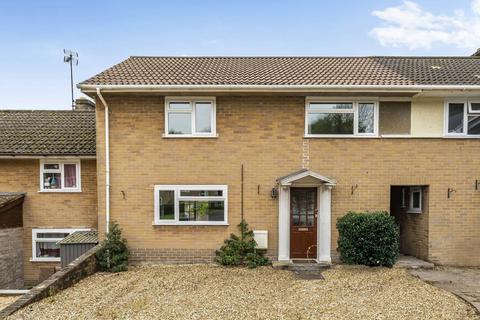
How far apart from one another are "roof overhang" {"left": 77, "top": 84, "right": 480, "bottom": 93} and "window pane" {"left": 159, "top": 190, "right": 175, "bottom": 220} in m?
2.78

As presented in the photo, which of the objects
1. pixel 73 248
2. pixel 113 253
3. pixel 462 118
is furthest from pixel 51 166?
pixel 462 118

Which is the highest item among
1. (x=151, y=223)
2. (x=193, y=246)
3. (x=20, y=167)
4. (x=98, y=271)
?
(x=20, y=167)

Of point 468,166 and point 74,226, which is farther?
point 74,226

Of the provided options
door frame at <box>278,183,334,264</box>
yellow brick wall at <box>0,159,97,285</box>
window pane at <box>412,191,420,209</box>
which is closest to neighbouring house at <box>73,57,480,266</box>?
door frame at <box>278,183,334,264</box>

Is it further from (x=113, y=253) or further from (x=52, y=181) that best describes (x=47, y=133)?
(x=113, y=253)

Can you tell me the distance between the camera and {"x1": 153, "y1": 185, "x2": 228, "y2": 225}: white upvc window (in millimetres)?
8203

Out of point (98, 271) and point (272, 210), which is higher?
point (272, 210)

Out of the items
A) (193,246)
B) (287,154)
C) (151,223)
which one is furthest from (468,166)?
(151,223)

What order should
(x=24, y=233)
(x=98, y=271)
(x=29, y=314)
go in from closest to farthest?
1. (x=29, y=314)
2. (x=98, y=271)
3. (x=24, y=233)

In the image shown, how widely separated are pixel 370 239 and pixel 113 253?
6.67 metres

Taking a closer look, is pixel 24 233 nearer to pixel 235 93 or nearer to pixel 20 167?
pixel 20 167

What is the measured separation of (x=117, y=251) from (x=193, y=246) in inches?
78.7

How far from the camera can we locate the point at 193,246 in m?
8.21

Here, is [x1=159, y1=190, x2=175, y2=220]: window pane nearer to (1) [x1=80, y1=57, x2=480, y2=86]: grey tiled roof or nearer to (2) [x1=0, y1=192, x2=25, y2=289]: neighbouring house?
(1) [x1=80, y1=57, x2=480, y2=86]: grey tiled roof
